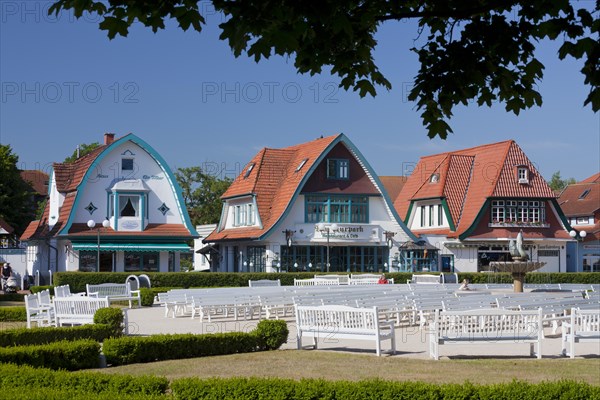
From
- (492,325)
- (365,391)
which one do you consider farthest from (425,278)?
(365,391)

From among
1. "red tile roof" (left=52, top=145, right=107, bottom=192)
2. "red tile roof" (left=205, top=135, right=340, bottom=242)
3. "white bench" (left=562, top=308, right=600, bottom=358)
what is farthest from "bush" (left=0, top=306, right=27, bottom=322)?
"red tile roof" (left=205, top=135, right=340, bottom=242)

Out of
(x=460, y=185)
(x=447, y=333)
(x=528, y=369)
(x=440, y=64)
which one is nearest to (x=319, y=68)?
(x=440, y=64)

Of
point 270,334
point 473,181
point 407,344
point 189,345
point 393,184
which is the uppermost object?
point 393,184

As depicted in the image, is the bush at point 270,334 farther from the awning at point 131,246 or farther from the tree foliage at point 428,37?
the awning at point 131,246

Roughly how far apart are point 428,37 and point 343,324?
10314mm

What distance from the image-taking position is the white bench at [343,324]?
17.1m

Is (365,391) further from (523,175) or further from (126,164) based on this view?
(523,175)

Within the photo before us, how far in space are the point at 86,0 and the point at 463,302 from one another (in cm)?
1824

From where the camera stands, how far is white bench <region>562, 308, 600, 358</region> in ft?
55.8

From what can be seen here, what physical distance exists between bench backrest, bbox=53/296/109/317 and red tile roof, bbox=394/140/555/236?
1423 inches

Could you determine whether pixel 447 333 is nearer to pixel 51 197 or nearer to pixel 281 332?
pixel 281 332

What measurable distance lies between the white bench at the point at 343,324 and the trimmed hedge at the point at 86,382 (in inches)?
246

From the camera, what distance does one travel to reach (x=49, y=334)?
1756 cm

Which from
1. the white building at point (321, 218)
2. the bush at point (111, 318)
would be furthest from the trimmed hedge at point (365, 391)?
the white building at point (321, 218)
